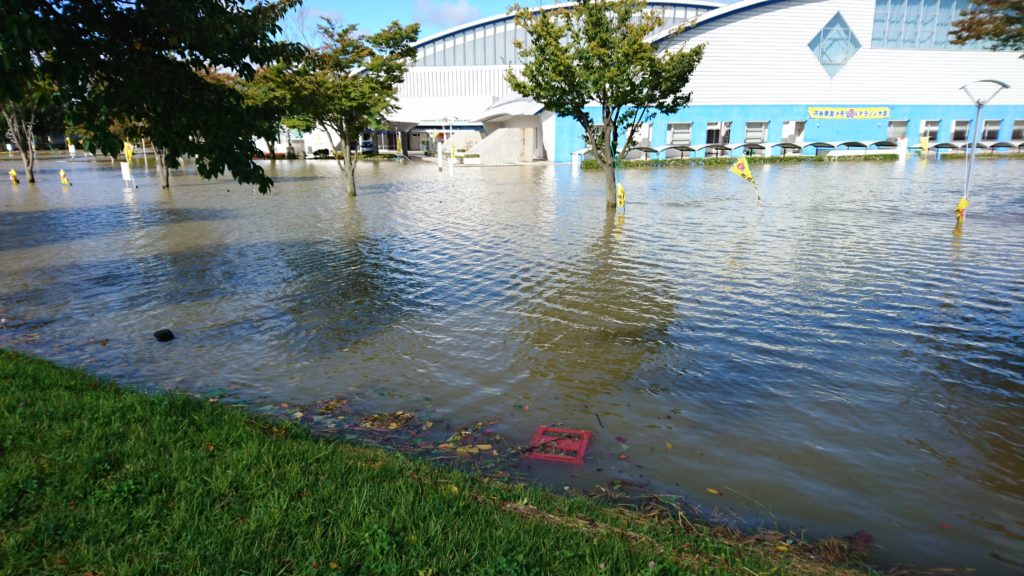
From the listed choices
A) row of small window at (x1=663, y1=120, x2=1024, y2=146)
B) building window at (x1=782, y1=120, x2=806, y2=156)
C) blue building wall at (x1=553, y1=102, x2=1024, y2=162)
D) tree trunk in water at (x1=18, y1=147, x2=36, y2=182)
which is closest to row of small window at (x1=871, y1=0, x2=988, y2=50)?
blue building wall at (x1=553, y1=102, x2=1024, y2=162)

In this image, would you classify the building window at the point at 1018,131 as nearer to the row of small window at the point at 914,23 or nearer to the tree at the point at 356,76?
the row of small window at the point at 914,23

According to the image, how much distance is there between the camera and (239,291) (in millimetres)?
10555

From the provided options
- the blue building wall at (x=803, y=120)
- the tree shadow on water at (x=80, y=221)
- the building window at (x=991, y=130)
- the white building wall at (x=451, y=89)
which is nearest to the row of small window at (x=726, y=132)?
the blue building wall at (x=803, y=120)

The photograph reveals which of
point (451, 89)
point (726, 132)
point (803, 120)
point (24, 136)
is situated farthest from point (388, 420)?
point (451, 89)

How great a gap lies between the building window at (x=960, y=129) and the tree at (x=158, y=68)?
2637 inches

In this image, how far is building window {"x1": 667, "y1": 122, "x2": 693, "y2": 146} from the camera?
174 ft

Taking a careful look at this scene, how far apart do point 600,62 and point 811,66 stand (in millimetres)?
43269

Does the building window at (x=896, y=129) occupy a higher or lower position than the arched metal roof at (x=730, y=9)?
lower

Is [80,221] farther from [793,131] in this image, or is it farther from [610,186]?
[793,131]

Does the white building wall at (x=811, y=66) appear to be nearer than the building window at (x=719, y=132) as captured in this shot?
Yes

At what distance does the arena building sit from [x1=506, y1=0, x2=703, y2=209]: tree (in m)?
31.2

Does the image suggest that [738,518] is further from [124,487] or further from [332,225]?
[332,225]

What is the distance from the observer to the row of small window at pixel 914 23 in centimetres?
5384

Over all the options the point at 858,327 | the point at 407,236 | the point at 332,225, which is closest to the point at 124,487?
→ the point at 858,327
